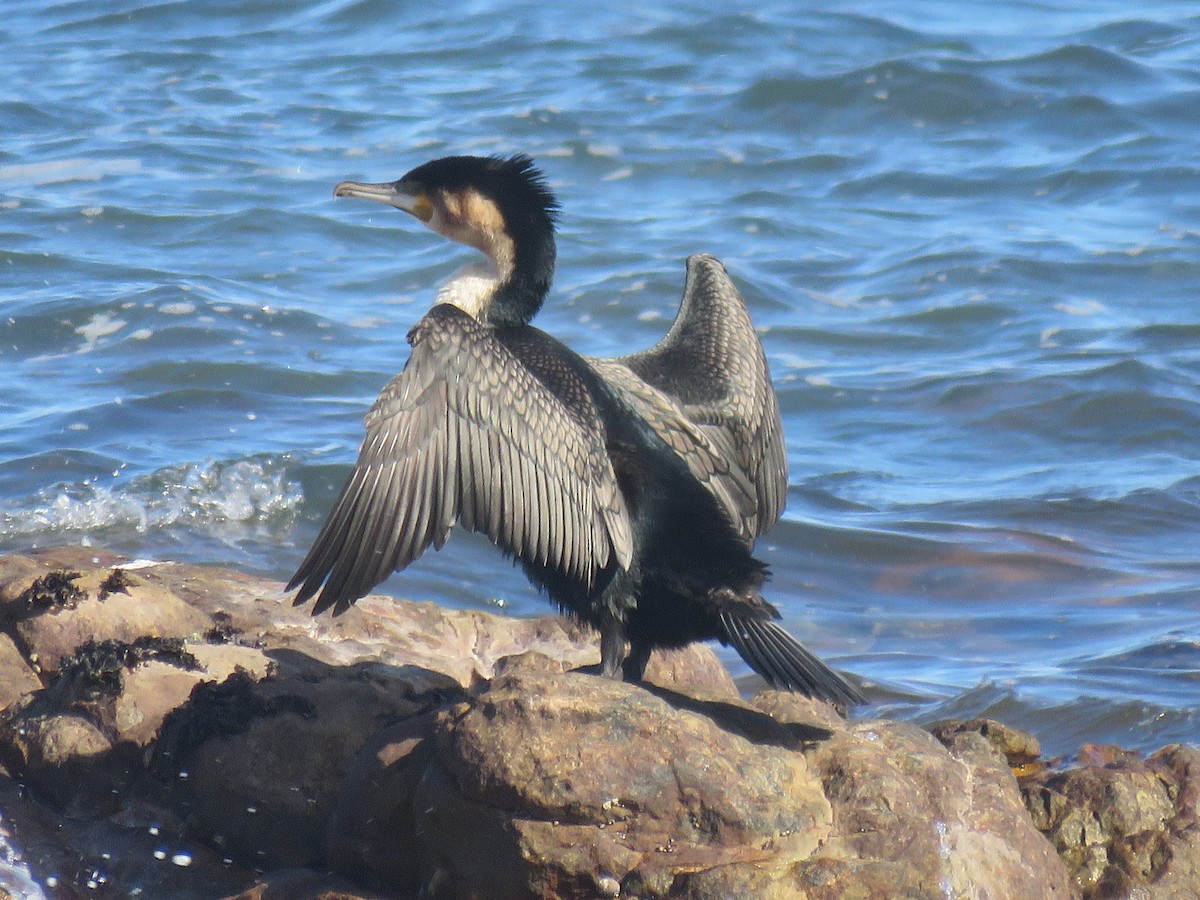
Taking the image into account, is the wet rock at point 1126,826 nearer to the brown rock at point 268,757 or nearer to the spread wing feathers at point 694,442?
the spread wing feathers at point 694,442

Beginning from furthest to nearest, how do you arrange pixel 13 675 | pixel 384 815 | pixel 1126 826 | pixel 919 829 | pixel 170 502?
pixel 170 502 → pixel 13 675 → pixel 1126 826 → pixel 384 815 → pixel 919 829

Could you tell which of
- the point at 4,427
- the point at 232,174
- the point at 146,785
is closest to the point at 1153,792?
the point at 146,785

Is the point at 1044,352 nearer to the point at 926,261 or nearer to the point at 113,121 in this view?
the point at 926,261

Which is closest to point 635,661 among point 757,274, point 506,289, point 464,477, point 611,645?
point 611,645

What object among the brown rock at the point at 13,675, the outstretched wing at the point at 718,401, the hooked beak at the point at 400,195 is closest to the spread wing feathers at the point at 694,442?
the outstretched wing at the point at 718,401

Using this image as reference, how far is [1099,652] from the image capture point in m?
6.03

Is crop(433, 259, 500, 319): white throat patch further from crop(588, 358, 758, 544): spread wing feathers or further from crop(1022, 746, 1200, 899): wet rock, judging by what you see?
crop(1022, 746, 1200, 899): wet rock

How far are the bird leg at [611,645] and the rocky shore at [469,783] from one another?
167 mm

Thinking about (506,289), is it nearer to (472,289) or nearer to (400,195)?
(472,289)

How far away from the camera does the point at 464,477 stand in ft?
12.3

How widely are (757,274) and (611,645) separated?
7.33 meters

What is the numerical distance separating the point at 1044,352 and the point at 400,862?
24.0 feet

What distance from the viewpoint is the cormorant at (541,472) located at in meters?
3.69

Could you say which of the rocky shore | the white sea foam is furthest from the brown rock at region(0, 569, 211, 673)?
the white sea foam
